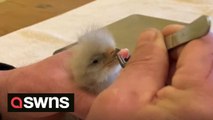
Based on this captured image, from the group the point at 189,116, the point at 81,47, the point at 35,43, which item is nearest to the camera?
the point at 189,116

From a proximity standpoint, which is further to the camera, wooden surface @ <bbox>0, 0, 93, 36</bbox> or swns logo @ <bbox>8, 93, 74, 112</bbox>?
wooden surface @ <bbox>0, 0, 93, 36</bbox>

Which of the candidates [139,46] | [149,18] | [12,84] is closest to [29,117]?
[12,84]

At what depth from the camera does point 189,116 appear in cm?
26

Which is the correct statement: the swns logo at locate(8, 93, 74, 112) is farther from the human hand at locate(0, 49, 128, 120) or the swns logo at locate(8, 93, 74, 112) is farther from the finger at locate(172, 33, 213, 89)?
the finger at locate(172, 33, 213, 89)

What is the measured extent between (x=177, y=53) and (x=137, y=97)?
7 centimetres

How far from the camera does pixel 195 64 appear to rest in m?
0.29

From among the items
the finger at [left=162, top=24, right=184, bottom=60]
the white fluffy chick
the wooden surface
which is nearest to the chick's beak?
the white fluffy chick

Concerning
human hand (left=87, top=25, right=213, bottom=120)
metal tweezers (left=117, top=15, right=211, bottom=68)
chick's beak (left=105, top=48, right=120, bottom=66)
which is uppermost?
metal tweezers (left=117, top=15, right=211, bottom=68)

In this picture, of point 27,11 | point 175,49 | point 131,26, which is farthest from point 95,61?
point 27,11

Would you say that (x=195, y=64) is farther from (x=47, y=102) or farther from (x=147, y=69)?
(x=47, y=102)

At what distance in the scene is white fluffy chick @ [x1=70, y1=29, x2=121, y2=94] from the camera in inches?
18.2

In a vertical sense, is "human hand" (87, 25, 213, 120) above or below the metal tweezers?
below

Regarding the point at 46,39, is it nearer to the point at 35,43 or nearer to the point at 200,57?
the point at 35,43

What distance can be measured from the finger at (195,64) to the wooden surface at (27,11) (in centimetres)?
60
